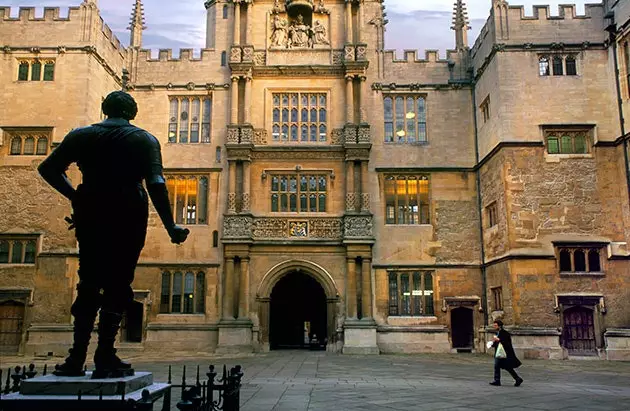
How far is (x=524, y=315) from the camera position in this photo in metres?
20.6

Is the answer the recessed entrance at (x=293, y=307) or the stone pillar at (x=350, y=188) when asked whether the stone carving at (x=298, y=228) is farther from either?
the recessed entrance at (x=293, y=307)

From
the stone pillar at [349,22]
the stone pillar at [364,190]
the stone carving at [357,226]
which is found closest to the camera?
the stone carving at [357,226]

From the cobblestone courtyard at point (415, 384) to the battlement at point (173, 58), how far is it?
45.0ft

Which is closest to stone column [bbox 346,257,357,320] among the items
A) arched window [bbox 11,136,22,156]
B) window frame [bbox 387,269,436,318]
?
window frame [bbox 387,269,436,318]

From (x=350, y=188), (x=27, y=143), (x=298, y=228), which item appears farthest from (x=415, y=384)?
(x=27, y=143)

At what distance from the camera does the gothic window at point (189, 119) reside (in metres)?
26.3

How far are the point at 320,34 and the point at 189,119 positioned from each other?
7.14 m

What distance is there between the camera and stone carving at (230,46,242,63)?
25.9 m

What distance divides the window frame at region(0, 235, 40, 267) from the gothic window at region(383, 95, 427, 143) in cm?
1509

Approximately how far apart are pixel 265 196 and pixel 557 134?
1204cm

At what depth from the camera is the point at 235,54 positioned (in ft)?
85.4

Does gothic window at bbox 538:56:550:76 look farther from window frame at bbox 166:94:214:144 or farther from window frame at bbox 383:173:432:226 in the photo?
window frame at bbox 166:94:214:144

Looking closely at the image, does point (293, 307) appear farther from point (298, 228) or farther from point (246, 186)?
point (246, 186)

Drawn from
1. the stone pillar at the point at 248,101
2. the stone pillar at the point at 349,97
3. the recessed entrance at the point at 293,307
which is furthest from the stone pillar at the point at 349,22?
the recessed entrance at the point at 293,307
